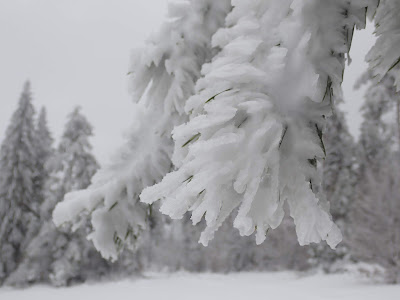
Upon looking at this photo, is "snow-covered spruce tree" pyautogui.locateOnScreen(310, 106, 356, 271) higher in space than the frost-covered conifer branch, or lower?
higher

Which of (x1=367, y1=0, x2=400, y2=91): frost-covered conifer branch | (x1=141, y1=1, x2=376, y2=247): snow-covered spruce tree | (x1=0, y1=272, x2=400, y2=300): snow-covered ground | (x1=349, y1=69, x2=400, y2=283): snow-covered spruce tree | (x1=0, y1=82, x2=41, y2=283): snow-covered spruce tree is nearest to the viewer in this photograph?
(x1=141, y1=1, x2=376, y2=247): snow-covered spruce tree

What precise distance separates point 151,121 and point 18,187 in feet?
73.7

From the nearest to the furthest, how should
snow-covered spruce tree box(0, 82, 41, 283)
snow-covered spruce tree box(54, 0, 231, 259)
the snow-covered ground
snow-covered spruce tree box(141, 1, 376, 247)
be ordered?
snow-covered spruce tree box(141, 1, 376, 247)
snow-covered spruce tree box(54, 0, 231, 259)
the snow-covered ground
snow-covered spruce tree box(0, 82, 41, 283)

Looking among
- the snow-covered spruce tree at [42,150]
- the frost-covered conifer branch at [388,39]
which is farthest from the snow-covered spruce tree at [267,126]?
the snow-covered spruce tree at [42,150]

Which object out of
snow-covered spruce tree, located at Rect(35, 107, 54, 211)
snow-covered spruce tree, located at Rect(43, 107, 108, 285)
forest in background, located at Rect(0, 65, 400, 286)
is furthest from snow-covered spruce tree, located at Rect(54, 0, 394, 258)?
snow-covered spruce tree, located at Rect(35, 107, 54, 211)

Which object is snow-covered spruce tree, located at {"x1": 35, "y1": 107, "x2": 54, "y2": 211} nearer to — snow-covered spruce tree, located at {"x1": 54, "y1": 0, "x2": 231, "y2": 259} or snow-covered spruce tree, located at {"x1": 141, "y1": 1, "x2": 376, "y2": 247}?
snow-covered spruce tree, located at {"x1": 54, "y1": 0, "x2": 231, "y2": 259}

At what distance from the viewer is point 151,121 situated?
3.60 metres

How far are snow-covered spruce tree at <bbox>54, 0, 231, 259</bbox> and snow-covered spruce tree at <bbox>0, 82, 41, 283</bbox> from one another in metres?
21.4

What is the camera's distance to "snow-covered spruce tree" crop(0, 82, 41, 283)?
22422 millimetres

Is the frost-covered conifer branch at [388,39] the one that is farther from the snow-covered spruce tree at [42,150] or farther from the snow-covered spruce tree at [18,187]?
the snow-covered spruce tree at [18,187]

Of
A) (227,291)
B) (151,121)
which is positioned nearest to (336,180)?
(227,291)

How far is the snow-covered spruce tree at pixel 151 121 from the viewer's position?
3.29 meters

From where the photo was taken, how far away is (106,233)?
339 cm

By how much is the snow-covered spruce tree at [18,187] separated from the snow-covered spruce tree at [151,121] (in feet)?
70.3
